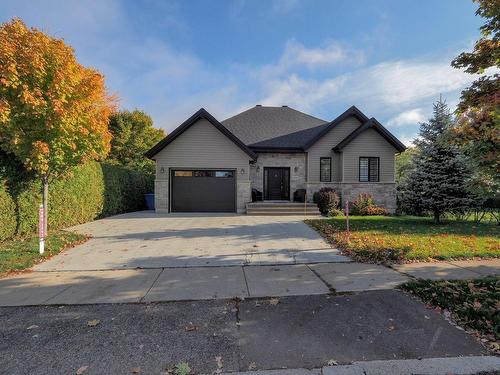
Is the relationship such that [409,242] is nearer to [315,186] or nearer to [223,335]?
[223,335]

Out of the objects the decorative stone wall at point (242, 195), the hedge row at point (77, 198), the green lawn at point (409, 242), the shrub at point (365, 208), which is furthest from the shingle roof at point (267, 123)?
the green lawn at point (409, 242)

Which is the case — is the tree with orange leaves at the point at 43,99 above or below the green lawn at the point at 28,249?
above

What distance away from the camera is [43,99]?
724 centimetres

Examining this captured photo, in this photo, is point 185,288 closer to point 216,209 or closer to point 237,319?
point 237,319

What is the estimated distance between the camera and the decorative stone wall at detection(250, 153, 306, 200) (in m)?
17.6

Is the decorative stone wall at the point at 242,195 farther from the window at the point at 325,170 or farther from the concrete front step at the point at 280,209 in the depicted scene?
the window at the point at 325,170

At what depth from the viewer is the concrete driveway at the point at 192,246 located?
6.47 metres

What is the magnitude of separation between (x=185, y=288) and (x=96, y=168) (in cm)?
1077

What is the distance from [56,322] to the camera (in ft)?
12.1

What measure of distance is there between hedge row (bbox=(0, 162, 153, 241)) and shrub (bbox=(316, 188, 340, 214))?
37.4 ft

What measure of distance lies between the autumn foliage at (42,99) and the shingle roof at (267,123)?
10.9 metres

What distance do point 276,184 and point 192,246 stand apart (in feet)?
34.9

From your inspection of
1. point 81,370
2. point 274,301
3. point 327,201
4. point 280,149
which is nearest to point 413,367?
point 274,301

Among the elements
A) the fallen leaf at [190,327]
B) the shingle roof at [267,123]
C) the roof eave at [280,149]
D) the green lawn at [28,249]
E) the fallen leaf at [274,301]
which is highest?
the shingle roof at [267,123]
